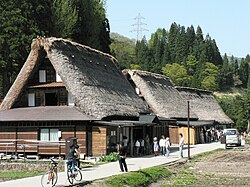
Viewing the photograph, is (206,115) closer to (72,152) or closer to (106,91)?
(106,91)

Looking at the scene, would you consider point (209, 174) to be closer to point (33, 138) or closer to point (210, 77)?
point (33, 138)

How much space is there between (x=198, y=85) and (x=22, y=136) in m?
88.6

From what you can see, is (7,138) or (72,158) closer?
(72,158)

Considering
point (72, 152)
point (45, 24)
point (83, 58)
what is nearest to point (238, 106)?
point (45, 24)

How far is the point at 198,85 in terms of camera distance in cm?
11600

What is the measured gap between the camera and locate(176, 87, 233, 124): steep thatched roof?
62237mm

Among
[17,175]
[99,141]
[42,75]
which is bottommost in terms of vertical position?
[17,175]

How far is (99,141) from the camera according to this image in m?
29.6

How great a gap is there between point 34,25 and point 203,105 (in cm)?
3055

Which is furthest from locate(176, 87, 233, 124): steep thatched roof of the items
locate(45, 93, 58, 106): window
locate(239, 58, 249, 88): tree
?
locate(239, 58, 249, 88): tree

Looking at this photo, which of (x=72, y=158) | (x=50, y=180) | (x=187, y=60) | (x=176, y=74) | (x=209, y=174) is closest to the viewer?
(x=50, y=180)

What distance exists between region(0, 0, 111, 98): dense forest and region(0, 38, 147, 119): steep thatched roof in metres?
8.01

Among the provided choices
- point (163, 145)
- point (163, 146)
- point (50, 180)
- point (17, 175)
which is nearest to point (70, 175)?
point (50, 180)

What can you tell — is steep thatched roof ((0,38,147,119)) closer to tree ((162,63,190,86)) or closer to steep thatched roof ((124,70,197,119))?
steep thatched roof ((124,70,197,119))
